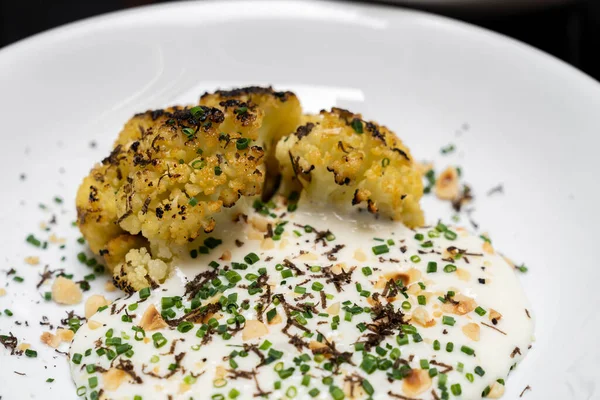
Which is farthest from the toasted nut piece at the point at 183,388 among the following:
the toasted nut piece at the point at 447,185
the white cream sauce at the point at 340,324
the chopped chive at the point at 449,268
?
the toasted nut piece at the point at 447,185

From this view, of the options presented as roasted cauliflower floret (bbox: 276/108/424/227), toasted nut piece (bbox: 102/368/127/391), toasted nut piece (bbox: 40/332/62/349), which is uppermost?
roasted cauliflower floret (bbox: 276/108/424/227)

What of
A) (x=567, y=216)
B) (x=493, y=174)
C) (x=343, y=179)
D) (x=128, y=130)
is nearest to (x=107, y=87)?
(x=128, y=130)

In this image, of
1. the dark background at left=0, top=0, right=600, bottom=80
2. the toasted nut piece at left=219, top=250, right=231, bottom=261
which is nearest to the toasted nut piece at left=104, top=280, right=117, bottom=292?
the toasted nut piece at left=219, top=250, right=231, bottom=261

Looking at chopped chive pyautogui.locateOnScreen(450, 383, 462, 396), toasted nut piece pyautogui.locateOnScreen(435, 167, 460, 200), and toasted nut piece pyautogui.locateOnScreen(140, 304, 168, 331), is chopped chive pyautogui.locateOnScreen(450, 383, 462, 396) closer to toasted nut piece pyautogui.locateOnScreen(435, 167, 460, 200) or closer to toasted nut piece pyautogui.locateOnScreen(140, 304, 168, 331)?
toasted nut piece pyautogui.locateOnScreen(140, 304, 168, 331)

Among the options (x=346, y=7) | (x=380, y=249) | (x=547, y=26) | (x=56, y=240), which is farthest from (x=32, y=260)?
(x=547, y=26)

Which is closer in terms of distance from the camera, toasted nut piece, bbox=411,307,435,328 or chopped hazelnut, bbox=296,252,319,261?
toasted nut piece, bbox=411,307,435,328

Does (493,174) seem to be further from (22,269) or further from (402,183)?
(22,269)

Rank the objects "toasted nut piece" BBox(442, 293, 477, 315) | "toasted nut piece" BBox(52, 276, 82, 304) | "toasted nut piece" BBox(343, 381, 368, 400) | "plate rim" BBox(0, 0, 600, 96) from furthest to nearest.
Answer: "plate rim" BBox(0, 0, 600, 96), "toasted nut piece" BBox(52, 276, 82, 304), "toasted nut piece" BBox(442, 293, 477, 315), "toasted nut piece" BBox(343, 381, 368, 400)
